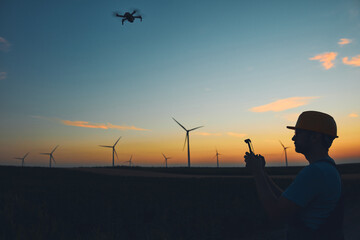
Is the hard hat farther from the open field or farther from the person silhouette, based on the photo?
the open field

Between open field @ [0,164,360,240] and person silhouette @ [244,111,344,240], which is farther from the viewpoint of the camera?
open field @ [0,164,360,240]

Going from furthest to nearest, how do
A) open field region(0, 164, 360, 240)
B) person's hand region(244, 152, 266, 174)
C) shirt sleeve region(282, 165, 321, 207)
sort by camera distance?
open field region(0, 164, 360, 240) < person's hand region(244, 152, 266, 174) < shirt sleeve region(282, 165, 321, 207)

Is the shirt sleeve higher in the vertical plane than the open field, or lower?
higher

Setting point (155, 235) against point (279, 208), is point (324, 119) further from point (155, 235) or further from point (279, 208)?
point (155, 235)

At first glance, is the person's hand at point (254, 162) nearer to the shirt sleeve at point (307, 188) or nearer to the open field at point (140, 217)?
the shirt sleeve at point (307, 188)

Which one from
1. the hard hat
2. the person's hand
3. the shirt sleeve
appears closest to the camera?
the shirt sleeve

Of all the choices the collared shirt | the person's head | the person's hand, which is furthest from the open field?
the person's head

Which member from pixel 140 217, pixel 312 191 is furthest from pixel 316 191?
pixel 140 217

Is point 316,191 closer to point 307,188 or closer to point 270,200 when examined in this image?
point 307,188

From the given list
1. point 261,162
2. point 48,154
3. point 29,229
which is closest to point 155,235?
point 29,229

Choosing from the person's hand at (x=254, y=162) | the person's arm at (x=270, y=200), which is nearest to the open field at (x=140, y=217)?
the person's hand at (x=254, y=162)
